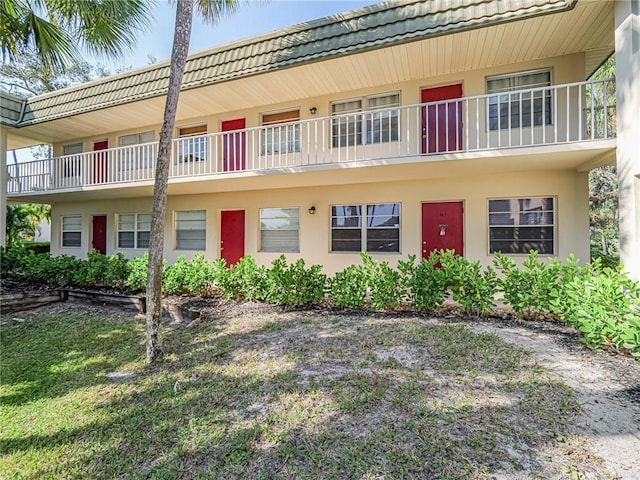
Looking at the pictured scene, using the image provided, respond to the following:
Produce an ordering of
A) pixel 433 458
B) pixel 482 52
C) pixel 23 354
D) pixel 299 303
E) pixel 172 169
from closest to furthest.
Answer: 1. pixel 433 458
2. pixel 23 354
3. pixel 299 303
4. pixel 482 52
5. pixel 172 169

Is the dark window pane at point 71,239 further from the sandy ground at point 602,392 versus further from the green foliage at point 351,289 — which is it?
the sandy ground at point 602,392

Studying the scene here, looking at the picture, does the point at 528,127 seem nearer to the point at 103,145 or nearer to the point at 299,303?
the point at 299,303

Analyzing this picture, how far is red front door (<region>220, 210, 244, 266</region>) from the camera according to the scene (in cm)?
1060

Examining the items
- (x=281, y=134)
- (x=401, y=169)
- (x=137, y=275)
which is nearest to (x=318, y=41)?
(x=281, y=134)

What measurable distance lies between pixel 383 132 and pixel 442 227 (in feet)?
9.91

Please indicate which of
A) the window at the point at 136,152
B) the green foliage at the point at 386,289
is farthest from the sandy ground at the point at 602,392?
the window at the point at 136,152

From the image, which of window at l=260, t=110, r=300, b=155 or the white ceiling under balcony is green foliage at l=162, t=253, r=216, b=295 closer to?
window at l=260, t=110, r=300, b=155

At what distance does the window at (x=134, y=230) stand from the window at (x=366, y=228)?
753 cm

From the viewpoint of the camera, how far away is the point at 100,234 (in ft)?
42.4

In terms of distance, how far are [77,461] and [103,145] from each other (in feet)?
43.9

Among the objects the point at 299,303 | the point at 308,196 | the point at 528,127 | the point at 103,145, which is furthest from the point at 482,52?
the point at 103,145

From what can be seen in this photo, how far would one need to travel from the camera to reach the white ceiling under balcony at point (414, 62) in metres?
6.12

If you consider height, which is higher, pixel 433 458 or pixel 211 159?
pixel 211 159

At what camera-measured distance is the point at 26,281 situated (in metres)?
9.61
